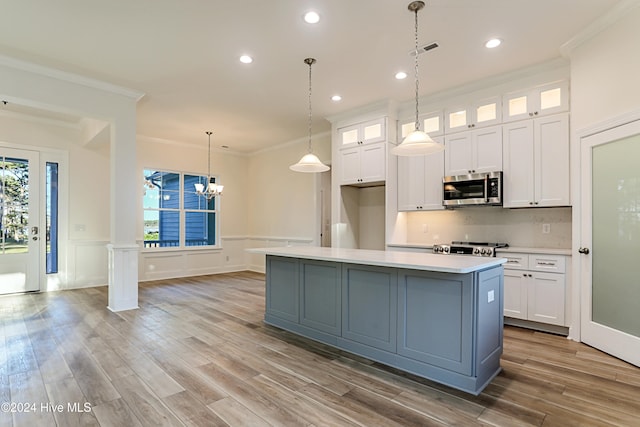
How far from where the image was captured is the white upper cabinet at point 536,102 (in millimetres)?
3729

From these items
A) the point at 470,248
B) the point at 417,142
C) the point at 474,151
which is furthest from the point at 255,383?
the point at 474,151

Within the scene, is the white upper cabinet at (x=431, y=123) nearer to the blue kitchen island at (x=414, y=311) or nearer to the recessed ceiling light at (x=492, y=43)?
the recessed ceiling light at (x=492, y=43)

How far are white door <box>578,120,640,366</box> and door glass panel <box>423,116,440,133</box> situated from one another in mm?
1765

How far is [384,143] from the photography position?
16.3 feet

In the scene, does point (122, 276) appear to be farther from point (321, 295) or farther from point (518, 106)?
point (518, 106)

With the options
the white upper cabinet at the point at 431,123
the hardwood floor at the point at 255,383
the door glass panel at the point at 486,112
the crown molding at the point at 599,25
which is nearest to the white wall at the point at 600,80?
the crown molding at the point at 599,25

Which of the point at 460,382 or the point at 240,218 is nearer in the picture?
the point at 460,382

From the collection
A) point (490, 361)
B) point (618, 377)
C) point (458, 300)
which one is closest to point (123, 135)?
point (458, 300)

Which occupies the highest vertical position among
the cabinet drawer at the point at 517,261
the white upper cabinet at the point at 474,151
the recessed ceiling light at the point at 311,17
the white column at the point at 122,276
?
the recessed ceiling light at the point at 311,17

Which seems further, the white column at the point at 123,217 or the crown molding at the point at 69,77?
the white column at the point at 123,217

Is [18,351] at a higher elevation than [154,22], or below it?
below

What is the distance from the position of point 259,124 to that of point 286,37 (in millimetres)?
2949

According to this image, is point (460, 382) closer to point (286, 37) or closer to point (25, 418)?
point (25, 418)

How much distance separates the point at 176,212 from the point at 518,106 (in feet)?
22.3
